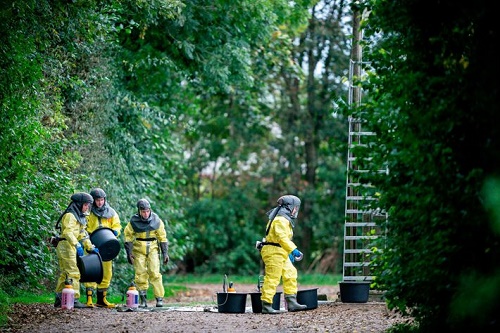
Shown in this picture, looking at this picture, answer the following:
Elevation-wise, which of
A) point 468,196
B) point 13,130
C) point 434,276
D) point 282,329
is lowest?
point 282,329

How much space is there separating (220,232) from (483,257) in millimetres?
27881

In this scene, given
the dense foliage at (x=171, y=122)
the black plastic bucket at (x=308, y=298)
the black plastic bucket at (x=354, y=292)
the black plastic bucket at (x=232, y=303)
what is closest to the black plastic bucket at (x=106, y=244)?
the dense foliage at (x=171, y=122)

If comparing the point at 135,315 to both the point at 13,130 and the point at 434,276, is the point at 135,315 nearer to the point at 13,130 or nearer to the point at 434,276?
the point at 13,130

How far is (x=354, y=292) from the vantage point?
16609mm

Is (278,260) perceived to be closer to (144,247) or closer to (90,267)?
(144,247)

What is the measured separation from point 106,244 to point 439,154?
8548mm

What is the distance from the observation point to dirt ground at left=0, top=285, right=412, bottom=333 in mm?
12383

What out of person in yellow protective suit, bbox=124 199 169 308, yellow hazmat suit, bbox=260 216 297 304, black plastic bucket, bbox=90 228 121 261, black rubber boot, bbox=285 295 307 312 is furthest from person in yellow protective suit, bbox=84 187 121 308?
black rubber boot, bbox=285 295 307 312

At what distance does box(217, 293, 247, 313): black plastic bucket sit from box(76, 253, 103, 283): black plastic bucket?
91.0 inches

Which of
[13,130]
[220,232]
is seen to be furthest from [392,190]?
[220,232]

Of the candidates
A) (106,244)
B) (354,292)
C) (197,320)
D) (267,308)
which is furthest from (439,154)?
(106,244)

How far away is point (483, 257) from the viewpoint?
8.58 metres

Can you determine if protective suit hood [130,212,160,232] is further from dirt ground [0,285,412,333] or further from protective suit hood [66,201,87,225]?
dirt ground [0,285,412,333]

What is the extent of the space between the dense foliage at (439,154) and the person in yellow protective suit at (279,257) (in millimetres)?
4361
